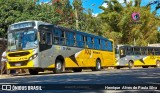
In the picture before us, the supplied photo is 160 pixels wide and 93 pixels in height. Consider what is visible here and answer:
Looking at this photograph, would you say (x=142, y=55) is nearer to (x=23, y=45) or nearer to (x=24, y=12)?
(x=24, y=12)

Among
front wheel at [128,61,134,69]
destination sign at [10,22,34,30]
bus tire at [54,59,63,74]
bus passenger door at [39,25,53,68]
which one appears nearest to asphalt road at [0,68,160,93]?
bus passenger door at [39,25,53,68]

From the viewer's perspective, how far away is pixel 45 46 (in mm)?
21922

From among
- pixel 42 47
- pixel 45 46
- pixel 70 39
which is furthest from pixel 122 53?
pixel 42 47

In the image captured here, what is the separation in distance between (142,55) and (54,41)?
22644mm

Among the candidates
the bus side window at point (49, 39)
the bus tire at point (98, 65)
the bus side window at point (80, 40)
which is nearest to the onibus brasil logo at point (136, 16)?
the bus tire at point (98, 65)

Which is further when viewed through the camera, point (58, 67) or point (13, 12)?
point (13, 12)

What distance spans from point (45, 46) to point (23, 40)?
128 cm

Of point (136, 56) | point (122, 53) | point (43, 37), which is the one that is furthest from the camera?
point (136, 56)

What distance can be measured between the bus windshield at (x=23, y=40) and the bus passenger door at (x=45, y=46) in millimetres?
441

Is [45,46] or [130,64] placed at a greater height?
[45,46]

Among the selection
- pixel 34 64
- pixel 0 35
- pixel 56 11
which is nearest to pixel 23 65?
pixel 34 64

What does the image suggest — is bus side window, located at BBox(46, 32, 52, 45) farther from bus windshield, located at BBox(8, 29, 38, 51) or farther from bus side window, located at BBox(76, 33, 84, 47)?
bus side window, located at BBox(76, 33, 84, 47)

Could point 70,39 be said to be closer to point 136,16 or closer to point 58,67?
point 58,67

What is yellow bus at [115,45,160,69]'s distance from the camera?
134 feet
